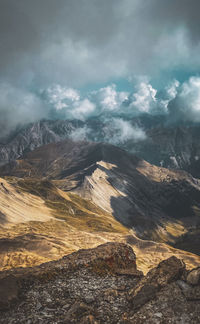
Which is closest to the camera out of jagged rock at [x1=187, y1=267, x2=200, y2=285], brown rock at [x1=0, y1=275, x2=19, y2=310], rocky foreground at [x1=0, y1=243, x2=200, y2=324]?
rocky foreground at [x1=0, y1=243, x2=200, y2=324]

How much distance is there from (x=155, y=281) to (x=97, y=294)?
480 centimetres

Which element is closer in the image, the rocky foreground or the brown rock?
the rocky foreground

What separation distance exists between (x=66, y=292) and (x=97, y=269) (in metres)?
4.91

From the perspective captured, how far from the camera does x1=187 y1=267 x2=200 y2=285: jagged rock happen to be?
16594mm

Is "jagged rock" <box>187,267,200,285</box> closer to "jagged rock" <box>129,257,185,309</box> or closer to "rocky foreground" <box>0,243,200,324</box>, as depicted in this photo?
"rocky foreground" <box>0,243,200,324</box>

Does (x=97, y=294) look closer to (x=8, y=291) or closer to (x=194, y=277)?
(x=8, y=291)

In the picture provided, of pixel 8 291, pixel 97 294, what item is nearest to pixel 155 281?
pixel 97 294

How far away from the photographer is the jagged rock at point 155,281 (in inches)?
665

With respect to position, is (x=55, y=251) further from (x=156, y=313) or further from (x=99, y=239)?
(x=156, y=313)

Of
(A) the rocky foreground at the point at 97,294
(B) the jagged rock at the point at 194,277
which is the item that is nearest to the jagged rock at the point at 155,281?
(A) the rocky foreground at the point at 97,294

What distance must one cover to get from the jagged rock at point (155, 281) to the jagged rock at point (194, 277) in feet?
4.97

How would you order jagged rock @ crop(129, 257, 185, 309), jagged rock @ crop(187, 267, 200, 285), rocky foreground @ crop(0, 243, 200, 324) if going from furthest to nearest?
1. jagged rock @ crop(129, 257, 185, 309)
2. jagged rock @ crop(187, 267, 200, 285)
3. rocky foreground @ crop(0, 243, 200, 324)

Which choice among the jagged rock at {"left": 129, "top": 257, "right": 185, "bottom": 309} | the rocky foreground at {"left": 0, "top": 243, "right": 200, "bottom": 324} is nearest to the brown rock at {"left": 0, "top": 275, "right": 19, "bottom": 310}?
the rocky foreground at {"left": 0, "top": 243, "right": 200, "bottom": 324}

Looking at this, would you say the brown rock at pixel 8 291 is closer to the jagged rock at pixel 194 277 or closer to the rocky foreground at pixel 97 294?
the rocky foreground at pixel 97 294
